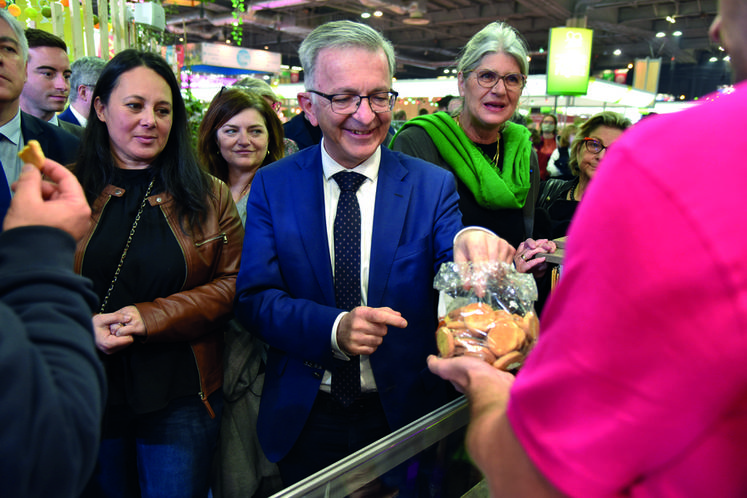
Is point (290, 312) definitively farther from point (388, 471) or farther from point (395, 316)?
point (388, 471)

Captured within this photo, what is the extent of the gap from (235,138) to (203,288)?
3.76 ft

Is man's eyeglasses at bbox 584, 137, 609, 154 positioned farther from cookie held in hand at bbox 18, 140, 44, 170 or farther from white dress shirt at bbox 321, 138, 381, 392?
cookie held in hand at bbox 18, 140, 44, 170

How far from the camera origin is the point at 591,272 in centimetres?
49

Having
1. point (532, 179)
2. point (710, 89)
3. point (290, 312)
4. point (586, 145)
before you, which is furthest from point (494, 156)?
point (710, 89)

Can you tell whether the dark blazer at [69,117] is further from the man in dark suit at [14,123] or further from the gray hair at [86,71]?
the man in dark suit at [14,123]

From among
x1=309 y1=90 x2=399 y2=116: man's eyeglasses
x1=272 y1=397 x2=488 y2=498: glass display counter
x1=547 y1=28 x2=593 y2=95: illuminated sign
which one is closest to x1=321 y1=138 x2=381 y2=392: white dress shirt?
x1=309 y1=90 x2=399 y2=116: man's eyeglasses

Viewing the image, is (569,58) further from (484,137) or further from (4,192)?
(4,192)

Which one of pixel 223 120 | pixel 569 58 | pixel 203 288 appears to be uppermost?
pixel 569 58

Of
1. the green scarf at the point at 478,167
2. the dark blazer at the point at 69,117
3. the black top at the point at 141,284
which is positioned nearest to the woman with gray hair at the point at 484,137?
the green scarf at the point at 478,167

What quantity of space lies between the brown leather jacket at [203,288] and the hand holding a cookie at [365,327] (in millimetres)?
673

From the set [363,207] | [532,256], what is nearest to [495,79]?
[532,256]

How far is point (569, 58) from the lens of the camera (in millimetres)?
9156

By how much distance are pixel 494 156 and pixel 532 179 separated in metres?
0.30

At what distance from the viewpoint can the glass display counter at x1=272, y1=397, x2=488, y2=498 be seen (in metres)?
0.92
